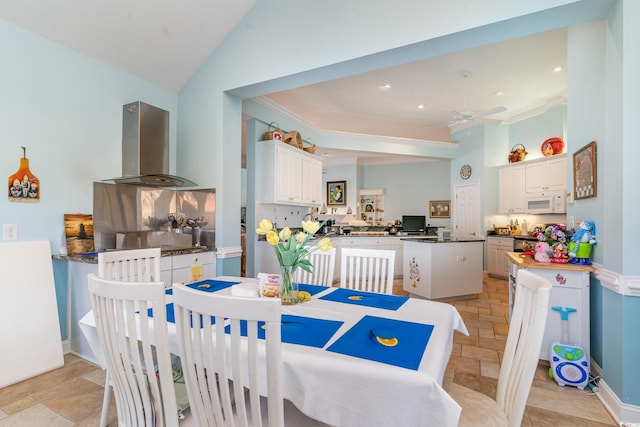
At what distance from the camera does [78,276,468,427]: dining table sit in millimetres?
958

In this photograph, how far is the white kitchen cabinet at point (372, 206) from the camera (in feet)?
30.9

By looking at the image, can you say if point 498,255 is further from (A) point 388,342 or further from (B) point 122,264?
(B) point 122,264

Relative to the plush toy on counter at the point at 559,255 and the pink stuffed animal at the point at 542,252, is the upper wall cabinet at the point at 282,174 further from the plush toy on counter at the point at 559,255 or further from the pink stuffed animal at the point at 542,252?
the plush toy on counter at the point at 559,255

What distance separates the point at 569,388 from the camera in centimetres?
229

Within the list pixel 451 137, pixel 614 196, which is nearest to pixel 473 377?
pixel 614 196

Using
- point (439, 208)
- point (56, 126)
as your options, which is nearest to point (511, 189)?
point (439, 208)

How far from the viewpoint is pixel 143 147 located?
3.18 meters

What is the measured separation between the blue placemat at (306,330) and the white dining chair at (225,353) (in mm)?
277

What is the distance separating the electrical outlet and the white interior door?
692 cm

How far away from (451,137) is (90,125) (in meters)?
6.72

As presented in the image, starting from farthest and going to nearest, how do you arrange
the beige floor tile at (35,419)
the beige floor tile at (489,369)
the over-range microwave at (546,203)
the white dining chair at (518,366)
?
the over-range microwave at (546,203) < the beige floor tile at (489,369) < the beige floor tile at (35,419) < the white dining chair at (518,366)

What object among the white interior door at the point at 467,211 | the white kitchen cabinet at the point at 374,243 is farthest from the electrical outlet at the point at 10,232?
the white interior door at the point at 467,211

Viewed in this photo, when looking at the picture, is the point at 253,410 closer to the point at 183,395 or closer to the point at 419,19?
the point at 183,395

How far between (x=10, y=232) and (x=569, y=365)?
4.29m
